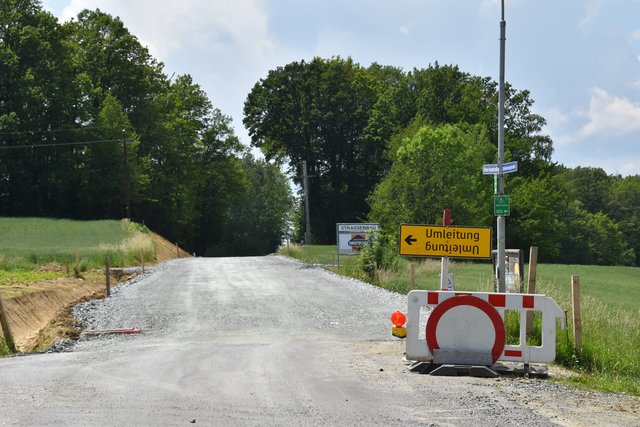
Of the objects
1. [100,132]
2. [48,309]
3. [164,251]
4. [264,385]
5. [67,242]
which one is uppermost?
[100,132]

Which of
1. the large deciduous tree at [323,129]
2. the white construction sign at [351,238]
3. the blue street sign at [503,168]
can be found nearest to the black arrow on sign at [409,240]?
the blue street sign at [503,168]

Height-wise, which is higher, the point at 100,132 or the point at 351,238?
the point at 100,132

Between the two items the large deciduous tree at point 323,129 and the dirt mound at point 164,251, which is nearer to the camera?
the dirt mound at point 164,251

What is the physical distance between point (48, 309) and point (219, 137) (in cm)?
A: 7760

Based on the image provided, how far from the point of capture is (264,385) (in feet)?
34.4

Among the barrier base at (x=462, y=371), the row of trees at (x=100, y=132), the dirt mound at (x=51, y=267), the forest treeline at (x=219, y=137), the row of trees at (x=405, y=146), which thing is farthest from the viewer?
the row of trees at (x=100, y=132)

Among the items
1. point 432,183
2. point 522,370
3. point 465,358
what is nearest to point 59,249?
point 432,183

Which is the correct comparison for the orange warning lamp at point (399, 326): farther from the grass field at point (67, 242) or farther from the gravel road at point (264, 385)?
the grass field at point (67, 242)

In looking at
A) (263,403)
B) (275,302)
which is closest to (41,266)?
(275,302)

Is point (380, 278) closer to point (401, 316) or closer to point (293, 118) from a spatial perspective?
point (401, 316)

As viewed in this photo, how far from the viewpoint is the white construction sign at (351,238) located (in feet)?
130

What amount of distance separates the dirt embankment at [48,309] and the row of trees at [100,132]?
42148mm

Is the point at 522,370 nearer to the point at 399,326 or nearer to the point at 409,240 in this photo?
the point at 399,326

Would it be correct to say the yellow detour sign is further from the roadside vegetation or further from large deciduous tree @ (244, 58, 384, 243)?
large deciduous tree @ (244, 58, 384, 243)
